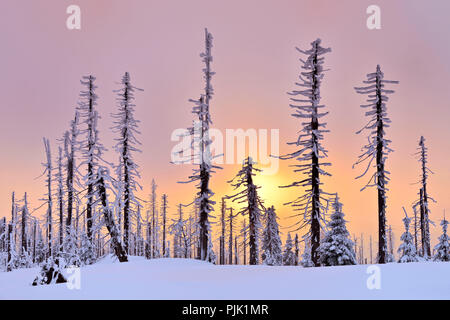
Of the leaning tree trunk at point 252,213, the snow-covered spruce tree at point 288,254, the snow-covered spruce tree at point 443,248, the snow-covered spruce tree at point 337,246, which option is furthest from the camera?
the snow-covered spruce tree at point 288,254

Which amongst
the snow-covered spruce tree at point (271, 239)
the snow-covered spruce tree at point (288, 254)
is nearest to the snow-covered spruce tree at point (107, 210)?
the snow-covered spruce tree at point (271, 239)

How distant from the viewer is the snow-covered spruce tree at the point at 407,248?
34281mm

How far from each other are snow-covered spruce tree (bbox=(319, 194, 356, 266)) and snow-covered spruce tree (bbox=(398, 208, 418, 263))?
8.35 m

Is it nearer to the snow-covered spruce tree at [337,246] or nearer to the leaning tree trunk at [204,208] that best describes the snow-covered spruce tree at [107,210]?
the leaning tree trunk at [204,208]

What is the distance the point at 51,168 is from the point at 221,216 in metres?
36.7

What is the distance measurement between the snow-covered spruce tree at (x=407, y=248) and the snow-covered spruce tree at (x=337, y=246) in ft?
27.4

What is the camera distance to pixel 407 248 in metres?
35.2

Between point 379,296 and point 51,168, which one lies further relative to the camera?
point 51,168

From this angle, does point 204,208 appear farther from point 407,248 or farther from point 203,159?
point 407,248

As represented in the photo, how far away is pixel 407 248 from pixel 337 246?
11.2 metres

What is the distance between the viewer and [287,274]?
1121 centimetres

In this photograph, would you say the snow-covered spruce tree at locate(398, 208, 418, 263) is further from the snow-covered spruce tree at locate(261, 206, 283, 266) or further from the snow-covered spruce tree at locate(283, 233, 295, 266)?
the snow-covered spruce tree at locate(283, 233, 295, 266)
